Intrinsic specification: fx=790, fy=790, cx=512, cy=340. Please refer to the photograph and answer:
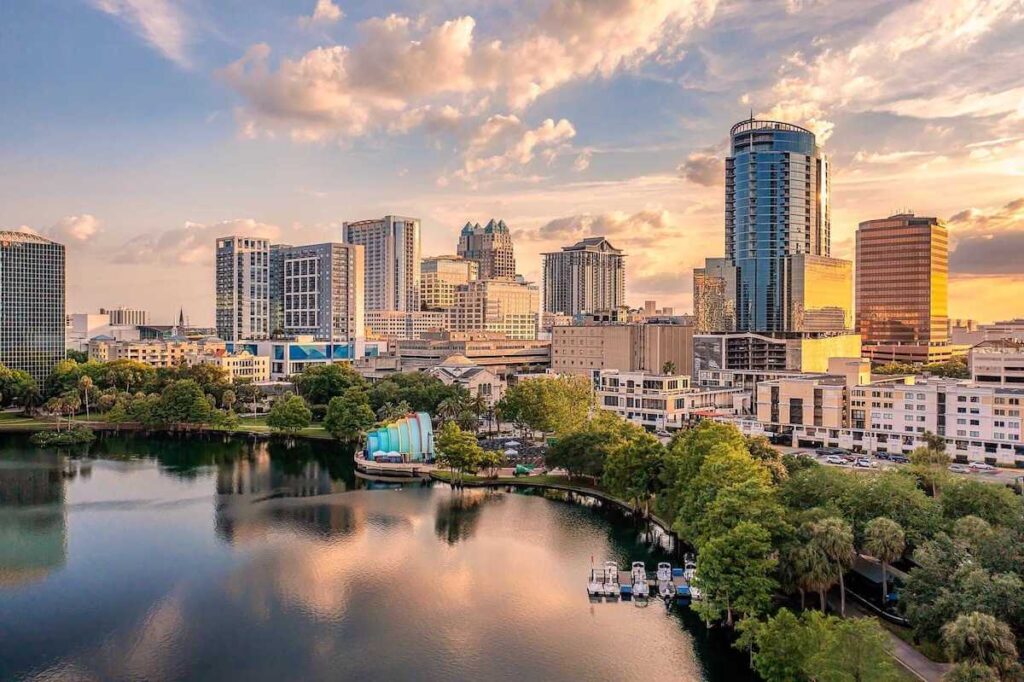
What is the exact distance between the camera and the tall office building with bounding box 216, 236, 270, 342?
137 metres

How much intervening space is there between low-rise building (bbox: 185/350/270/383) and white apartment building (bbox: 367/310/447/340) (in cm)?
5145

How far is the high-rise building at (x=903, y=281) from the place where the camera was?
113 meters

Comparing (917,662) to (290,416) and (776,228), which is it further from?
(776,228)

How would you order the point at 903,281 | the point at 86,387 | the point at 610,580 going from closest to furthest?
the point at 610,580
the point at 86,387
the point at 903,281

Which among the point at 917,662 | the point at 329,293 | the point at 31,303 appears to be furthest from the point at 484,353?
the point at 917,662

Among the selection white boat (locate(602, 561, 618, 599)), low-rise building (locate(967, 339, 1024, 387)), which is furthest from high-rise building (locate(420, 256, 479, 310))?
white boat (locate(602, 561, 618, 599))

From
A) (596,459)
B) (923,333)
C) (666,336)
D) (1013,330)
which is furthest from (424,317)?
(596,459)

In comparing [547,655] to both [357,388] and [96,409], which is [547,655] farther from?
[96,409]

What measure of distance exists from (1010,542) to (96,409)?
8153 cm

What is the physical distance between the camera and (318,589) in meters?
31.0

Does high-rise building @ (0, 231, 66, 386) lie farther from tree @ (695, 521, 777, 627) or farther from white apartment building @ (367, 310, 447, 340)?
tree @ (695, 521, 777, 627)

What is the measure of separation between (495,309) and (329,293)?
108ft

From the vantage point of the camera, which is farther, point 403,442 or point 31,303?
point 31,303

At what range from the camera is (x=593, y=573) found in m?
32.1
